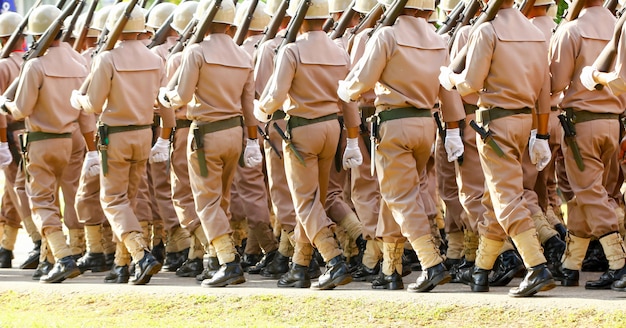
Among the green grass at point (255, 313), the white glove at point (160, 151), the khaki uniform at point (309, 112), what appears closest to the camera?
the green grass at point (255, 313)

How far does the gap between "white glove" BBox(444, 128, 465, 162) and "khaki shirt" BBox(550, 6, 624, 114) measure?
0.82 metres

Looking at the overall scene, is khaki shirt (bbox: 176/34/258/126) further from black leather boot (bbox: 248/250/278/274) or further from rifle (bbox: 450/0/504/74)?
rifle (bbox: 450/0/504/74)

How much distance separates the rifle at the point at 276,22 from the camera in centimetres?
1065

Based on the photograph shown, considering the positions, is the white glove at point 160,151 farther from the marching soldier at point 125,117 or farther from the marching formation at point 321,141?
the marching soldier at point 125,117

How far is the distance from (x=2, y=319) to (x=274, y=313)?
7.02 ft

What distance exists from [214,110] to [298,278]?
159cm

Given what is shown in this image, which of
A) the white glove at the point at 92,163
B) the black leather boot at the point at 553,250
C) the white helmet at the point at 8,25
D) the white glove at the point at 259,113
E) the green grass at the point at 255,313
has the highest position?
the white helmet at the point at 8,25

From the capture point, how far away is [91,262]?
38.5ft

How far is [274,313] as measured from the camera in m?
9.18

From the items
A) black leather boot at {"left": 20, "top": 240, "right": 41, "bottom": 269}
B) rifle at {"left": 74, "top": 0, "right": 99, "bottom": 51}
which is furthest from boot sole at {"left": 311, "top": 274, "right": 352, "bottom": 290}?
rifle at {"left": 74, "top": 0, "right": 99, "bottom": 51}

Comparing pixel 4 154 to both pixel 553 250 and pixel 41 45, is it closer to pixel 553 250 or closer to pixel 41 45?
pixel 41 45

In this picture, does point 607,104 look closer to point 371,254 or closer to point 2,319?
point 371,254

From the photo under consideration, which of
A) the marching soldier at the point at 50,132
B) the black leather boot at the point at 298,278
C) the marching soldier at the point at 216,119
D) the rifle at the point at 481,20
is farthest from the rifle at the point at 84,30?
the rifle at the point at 481,20

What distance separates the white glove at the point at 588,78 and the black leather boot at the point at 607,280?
1.57 metres
